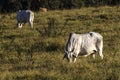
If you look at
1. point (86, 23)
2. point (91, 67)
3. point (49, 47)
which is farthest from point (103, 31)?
point (91, 67)

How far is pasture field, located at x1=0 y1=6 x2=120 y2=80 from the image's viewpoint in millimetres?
10992

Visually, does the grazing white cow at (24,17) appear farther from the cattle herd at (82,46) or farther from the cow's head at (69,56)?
the cow's head at (69,56)

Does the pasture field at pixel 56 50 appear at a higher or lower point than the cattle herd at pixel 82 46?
lower

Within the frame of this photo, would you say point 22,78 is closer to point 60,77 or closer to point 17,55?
point 60,77

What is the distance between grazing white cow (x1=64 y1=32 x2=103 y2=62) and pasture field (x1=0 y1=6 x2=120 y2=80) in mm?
230

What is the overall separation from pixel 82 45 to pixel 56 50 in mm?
2799

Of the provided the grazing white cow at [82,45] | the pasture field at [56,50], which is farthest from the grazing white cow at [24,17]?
the grazing white cow at [82,45]

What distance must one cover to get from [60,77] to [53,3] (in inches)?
1101

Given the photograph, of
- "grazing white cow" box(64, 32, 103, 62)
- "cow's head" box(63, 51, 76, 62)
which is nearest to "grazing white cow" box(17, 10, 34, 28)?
"grazing white cow" box(64, 32, 103, 62)

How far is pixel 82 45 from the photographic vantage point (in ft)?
41.7

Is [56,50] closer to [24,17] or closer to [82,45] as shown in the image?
[82,45]

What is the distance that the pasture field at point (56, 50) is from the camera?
11.0 metres

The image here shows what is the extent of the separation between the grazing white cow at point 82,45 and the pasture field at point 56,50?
0.23 meters

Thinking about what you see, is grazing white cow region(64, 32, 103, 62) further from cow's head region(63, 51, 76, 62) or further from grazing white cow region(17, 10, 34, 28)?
grazing white cow region(17, 10, 34, 28)
